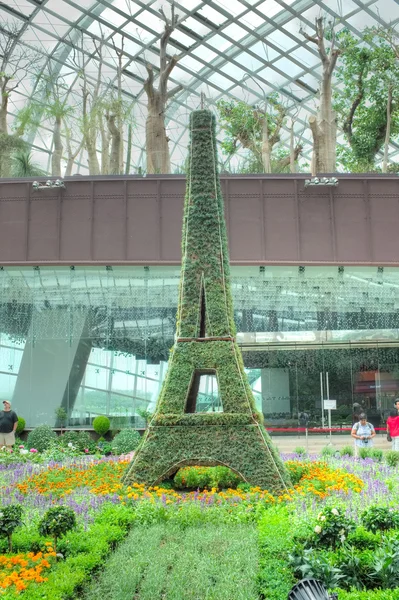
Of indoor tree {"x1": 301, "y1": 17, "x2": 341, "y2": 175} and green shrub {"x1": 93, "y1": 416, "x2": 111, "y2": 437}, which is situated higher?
indoor tree {"x1": 301, "y1": 17, "x2": 341, "y2": 175}

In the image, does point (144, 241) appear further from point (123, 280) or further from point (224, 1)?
point (224, 1)

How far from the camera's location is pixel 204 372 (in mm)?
11602

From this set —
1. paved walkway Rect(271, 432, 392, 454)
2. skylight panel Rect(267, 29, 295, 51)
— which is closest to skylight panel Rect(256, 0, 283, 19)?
skylight panel Rect(267, 29, 295, 51)

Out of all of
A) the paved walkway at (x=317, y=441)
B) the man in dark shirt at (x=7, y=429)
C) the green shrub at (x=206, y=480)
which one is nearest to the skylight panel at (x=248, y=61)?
the paved walkway at (x=317, y=441)

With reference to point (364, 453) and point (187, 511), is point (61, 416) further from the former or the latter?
point (187, 511)

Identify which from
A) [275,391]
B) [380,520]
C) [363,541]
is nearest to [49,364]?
[275,391]

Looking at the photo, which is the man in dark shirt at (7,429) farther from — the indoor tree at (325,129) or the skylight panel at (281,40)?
the skylight panel at (281,40)

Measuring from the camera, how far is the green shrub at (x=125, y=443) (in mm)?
17141

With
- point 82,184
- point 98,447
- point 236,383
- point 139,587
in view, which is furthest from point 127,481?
point 82,184

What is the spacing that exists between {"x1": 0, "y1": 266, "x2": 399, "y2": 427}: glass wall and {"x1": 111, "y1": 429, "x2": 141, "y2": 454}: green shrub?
7.53 feet

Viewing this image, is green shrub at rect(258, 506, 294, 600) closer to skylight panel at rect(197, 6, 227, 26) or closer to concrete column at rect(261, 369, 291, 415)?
concrete column at rect(261, 369, 291, 415)

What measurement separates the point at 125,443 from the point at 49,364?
4967 mm

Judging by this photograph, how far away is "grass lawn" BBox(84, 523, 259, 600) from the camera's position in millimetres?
5852

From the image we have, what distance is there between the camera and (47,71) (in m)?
42.6
